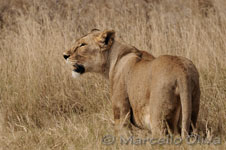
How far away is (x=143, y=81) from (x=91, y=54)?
0.92 metres

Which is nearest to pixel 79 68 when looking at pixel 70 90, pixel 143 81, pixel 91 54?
pixel 91 54

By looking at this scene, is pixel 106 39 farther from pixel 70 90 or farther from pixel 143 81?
pixel 70 90

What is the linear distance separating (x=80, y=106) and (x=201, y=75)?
5.29 ft

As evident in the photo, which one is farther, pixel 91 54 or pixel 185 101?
pixel 91 54

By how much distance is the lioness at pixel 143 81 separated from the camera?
3.23 meters

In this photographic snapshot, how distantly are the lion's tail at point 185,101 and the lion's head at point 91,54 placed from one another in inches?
51.1

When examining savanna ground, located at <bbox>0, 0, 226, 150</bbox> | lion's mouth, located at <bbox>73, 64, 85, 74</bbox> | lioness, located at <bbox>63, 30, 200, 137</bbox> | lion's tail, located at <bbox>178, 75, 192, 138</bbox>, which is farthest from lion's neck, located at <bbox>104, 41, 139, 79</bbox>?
lion's tail, located at <bbox>178, 75, 192, 138</bbox>

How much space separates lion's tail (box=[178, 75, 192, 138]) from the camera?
3.16 meters

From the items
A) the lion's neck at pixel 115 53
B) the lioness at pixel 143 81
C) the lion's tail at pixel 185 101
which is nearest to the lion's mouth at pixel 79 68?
the lioness at pixel 143 81

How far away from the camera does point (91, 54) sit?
4.34 meters

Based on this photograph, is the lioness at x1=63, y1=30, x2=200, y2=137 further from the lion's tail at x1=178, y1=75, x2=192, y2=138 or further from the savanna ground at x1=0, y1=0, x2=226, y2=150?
the savanna ground at x1=0, y1=0, x2=226, y2=150

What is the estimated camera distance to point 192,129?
137 inches

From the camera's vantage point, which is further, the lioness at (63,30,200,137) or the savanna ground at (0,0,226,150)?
the savanna ground at (0,0,226,150)

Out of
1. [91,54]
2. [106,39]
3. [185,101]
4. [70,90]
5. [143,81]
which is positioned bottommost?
[70,90]
